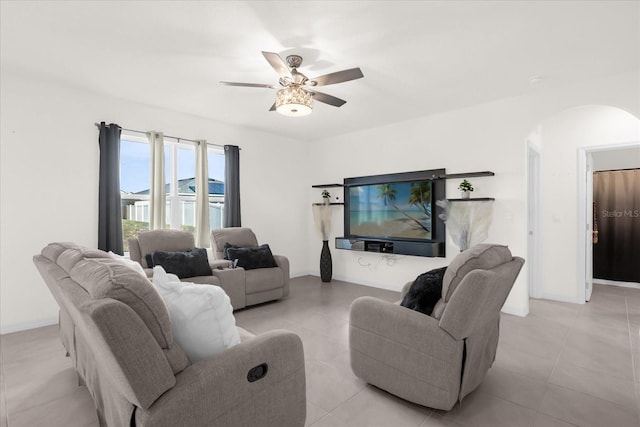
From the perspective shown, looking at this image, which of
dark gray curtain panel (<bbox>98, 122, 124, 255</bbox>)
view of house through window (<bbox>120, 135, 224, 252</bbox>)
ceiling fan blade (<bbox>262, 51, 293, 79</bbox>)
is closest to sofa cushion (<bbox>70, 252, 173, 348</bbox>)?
ceiling fan blade (<bbox>262, 51, 293, 79</bbox>)

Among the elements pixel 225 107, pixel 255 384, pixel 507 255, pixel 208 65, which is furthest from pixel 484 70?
pixel 255 384

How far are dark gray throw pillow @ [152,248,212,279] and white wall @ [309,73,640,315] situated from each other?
2.70m

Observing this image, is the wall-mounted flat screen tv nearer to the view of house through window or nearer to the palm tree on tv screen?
the palm tree on tv screen

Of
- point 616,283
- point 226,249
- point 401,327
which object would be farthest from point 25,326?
point 616,283

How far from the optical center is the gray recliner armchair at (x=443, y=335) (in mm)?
1891

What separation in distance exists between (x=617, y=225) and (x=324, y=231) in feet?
16.1

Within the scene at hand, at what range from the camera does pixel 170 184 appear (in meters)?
4.80

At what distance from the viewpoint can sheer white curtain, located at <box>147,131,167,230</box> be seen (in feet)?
14.4

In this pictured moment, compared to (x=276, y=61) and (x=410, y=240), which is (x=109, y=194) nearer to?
(x=276, y=61)

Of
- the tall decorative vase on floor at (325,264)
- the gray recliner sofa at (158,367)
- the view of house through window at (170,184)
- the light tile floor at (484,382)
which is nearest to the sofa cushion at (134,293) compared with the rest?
the gray recliner sofa at (158,367)

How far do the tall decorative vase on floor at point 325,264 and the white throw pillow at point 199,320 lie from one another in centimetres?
424

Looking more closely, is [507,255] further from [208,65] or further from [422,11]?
[208,65]

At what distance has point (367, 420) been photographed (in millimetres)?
1979

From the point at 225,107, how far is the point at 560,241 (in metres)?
4.94
